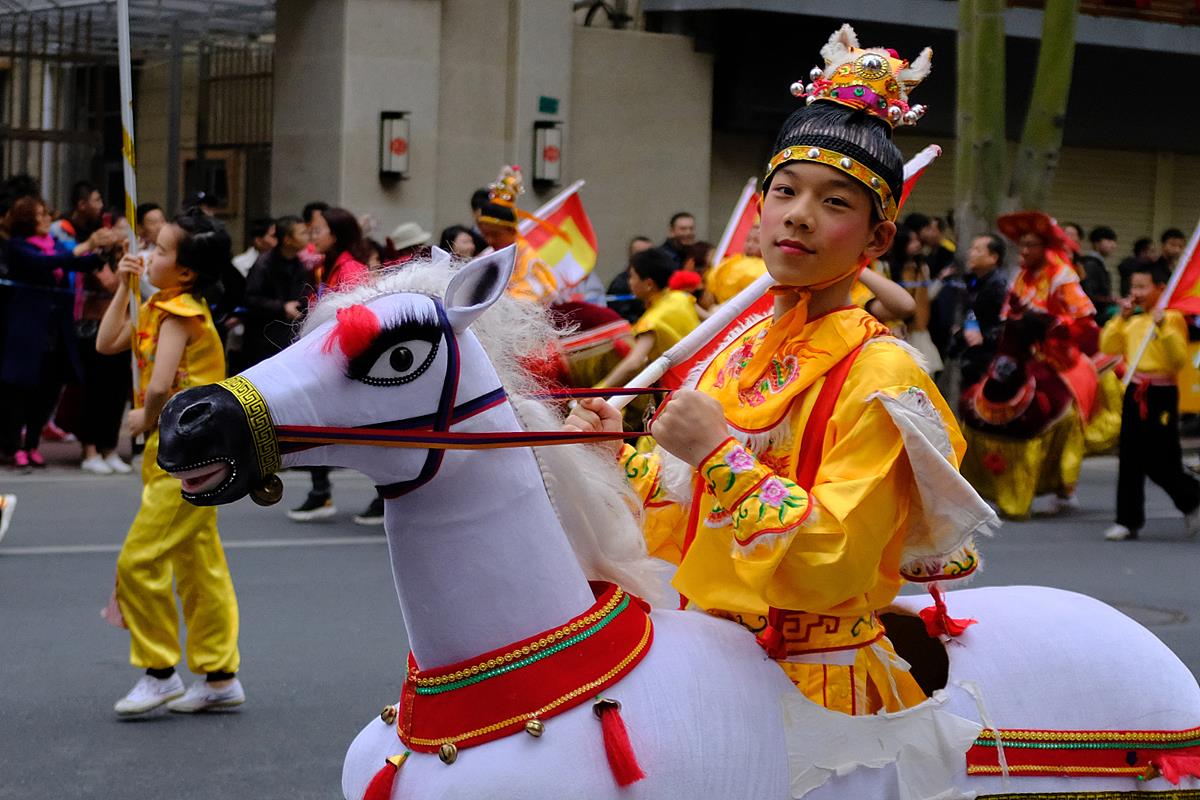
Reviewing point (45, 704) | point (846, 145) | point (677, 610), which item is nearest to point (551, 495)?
point (677, 610)

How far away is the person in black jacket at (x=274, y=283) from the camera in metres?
11.9

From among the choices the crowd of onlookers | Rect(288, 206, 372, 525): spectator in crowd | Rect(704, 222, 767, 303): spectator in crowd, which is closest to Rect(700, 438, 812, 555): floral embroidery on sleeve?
Rect(288, 206, 372, 525): spectator in crowd

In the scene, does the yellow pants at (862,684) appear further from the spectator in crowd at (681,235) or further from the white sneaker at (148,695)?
the spectator in crowd at (681,235)

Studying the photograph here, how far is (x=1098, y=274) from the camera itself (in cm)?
1689

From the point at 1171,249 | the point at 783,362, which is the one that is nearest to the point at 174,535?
the point at 783,362

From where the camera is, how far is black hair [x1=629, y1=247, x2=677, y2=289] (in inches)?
389

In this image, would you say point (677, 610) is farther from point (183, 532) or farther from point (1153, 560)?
point (1153, 560)

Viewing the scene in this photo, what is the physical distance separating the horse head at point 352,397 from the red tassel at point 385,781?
45 centimetres

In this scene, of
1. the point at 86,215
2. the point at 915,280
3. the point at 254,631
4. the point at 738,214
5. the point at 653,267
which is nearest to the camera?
the point at 738,214

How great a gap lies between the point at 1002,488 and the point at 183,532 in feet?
23.4

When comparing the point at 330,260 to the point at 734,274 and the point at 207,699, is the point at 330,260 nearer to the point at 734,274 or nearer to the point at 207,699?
the point at 734,274

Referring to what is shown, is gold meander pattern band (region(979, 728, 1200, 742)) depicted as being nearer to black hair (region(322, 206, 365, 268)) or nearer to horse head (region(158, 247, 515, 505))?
horse head (region(158, 247, 515, 505))

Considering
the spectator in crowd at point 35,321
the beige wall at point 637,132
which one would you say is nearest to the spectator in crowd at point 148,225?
the spectator in crowd at point 35,321

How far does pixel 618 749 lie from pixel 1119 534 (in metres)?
8.32
